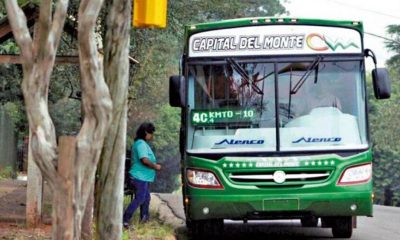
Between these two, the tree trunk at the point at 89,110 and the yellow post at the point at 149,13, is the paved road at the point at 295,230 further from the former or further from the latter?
the tree trunk at the point at 89,110

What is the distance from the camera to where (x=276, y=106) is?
987 cm

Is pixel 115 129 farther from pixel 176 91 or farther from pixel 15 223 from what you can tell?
pixel 15 223

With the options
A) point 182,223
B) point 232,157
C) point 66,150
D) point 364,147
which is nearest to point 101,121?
point 66,150

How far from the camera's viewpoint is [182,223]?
42.2ft

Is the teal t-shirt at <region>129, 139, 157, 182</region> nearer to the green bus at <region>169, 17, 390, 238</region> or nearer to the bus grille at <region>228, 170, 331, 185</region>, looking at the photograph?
the green bus at <region>169, 17, 390, 238</region>

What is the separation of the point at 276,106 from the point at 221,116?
0.76m

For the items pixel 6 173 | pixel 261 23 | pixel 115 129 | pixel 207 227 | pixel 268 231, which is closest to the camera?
pixel 115 129

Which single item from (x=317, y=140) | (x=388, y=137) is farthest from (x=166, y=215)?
(x=388, y=137)

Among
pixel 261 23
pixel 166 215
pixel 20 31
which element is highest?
pixel 261 23

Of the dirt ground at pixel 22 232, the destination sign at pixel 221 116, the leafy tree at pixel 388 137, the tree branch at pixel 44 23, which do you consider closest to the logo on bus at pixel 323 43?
the destination sign at pixel 221 116

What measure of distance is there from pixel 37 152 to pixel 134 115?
102 feet

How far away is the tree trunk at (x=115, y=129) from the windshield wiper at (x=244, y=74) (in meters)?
3.97

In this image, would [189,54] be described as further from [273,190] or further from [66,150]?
[66,150]

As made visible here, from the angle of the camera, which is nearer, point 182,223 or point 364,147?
point 364,147
